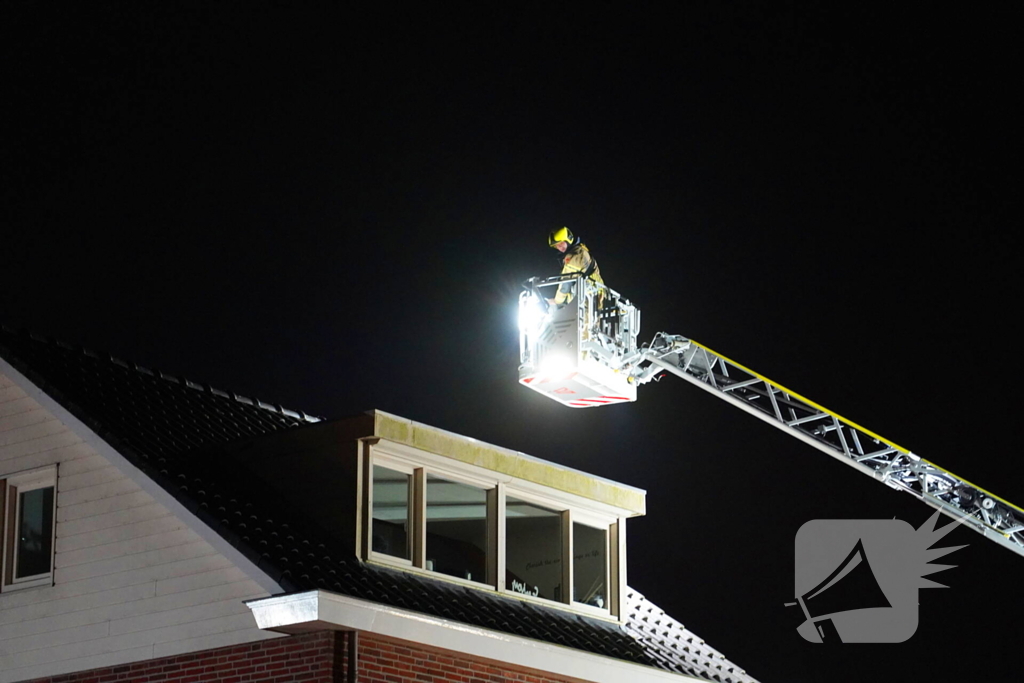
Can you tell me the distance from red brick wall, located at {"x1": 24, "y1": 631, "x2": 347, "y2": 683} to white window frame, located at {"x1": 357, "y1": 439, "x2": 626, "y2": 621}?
1807 mm

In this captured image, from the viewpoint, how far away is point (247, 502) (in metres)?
16.4

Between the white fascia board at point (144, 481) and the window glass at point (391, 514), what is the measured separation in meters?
2.29

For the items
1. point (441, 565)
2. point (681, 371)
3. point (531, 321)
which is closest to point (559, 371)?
point (531, 321)

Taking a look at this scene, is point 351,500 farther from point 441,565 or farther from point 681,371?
point 681,371

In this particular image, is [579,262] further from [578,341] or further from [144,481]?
[144,481]

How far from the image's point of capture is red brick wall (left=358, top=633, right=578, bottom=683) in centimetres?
1464

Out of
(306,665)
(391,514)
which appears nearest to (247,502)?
(391,514)

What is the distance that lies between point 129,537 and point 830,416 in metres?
10.8

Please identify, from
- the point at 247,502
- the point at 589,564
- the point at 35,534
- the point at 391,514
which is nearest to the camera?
the point at 247,502

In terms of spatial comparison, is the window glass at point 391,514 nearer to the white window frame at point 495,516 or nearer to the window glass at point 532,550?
the white window frame at point 495,516

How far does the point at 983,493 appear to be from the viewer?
68.2ft

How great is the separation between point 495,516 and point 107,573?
5018 millimetres

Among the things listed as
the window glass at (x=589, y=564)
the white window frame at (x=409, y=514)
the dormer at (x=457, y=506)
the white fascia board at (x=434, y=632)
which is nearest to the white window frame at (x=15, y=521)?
the dormer at (x=457, y=506)

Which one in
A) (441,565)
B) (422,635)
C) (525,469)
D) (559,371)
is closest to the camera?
(422,635)
